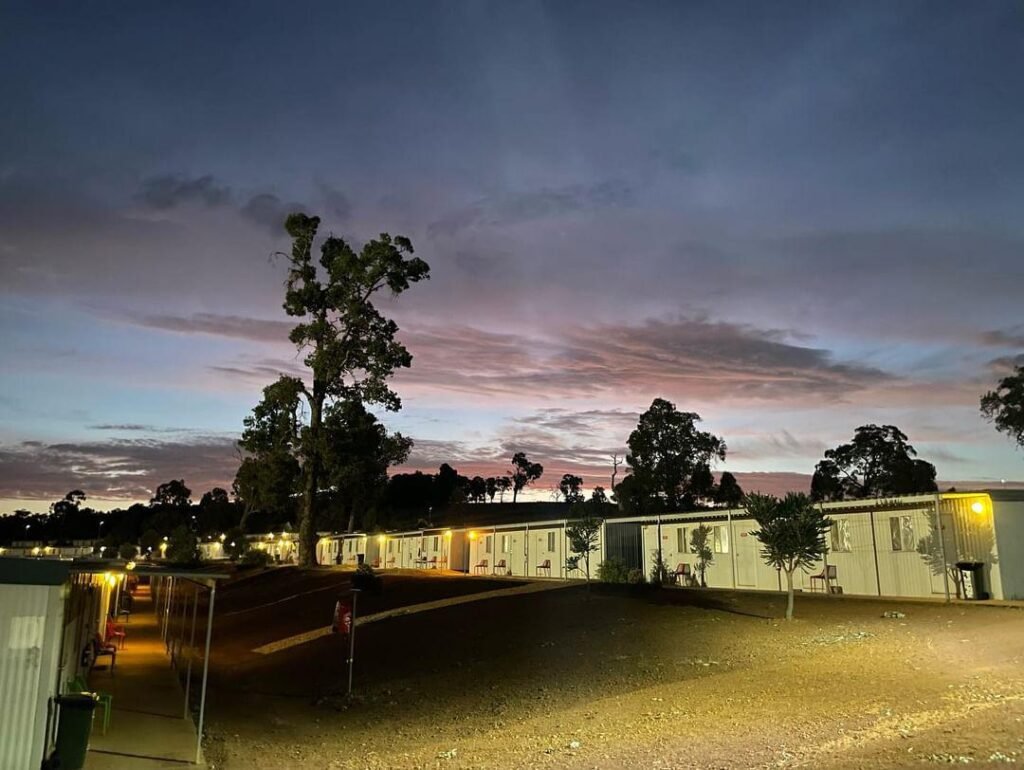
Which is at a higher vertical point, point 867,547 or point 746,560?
point 867,547

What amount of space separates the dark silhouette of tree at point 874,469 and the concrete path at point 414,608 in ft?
138

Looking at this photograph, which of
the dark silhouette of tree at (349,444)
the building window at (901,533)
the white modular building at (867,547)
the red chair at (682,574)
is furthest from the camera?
the dark silhouette of tree at (349,444)

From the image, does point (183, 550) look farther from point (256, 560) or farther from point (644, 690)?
point (644, 690)

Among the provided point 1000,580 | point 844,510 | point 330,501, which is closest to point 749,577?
point 844,510

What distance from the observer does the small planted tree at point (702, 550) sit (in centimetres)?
2880

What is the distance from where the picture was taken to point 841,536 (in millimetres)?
24625

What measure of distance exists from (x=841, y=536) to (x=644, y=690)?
45.5ft

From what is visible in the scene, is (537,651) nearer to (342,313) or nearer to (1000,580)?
(1000,580)

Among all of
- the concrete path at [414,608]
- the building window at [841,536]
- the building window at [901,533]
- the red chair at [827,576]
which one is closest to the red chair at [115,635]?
the concrete path at [414,608]

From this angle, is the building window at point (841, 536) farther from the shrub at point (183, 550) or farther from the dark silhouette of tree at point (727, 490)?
the shrub at point (183, 550)

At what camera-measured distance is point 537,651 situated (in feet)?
58.6

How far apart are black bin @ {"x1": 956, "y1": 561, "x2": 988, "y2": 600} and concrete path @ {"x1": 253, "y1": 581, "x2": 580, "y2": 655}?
12.8 metres

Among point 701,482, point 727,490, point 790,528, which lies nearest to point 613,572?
point 790,528

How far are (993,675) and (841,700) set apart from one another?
2450mm
